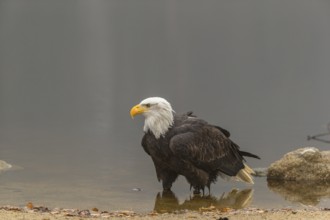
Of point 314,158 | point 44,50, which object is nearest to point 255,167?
point 314,158

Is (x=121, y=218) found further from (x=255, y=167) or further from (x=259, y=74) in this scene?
(x=259, y=74)

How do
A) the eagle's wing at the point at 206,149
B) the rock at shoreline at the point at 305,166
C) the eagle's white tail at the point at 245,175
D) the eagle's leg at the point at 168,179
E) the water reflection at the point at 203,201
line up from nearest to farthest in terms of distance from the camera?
the water reflection at the point at 203,201, the eagle's wing at the point at 206,149, the eagle's leg at the point at 168,179, the eagle's white tail at the point at 245,175, the rock at shoreline at the point at 305,166

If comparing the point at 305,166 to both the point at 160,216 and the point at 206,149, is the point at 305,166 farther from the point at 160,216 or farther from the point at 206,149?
the point at 160,216

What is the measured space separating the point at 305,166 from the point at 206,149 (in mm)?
2141

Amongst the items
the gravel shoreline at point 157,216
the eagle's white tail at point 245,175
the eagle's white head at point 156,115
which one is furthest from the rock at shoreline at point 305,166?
the gravel shoreline at point 157,216

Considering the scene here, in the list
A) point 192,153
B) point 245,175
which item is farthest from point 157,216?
point 245,175

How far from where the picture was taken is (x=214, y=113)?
1131 inches

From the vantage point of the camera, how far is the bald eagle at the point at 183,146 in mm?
12836

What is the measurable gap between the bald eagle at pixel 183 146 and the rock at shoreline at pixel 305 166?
1.15 m

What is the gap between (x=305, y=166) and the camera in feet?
47.6

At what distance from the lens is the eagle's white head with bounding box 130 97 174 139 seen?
1285 cm

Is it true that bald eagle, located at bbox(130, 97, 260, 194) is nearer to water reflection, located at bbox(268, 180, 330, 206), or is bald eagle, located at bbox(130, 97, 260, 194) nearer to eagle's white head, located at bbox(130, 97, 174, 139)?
eagle's white head, located at bbox(130, 97, 174, 139)

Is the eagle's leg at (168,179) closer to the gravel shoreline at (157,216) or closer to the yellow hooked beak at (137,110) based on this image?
the yellow hooked beak at (137,110)

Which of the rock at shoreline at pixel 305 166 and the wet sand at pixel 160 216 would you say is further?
Result: the rock at shoreline at pixel 305 166
